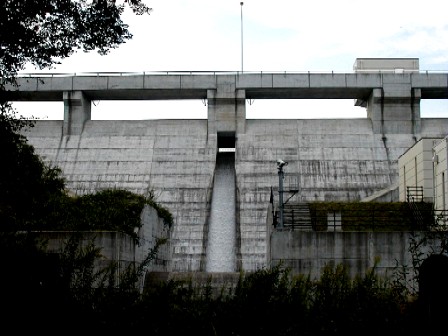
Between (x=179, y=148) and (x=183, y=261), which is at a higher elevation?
(x=179, y=148)

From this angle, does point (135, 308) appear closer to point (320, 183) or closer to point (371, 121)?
point (320, 183)

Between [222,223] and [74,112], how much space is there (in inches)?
569

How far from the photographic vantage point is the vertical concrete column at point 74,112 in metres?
48.5

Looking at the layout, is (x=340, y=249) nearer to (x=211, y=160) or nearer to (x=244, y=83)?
(x=211, y=160)

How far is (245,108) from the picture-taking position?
48250 mm

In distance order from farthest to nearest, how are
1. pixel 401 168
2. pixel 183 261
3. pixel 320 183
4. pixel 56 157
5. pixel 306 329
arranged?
pixel 56 157
pixel 320 183
pixel 183 261
pixel 401 168
pixel 306 329

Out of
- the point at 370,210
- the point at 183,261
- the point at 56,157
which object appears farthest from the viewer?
the point at 56,157

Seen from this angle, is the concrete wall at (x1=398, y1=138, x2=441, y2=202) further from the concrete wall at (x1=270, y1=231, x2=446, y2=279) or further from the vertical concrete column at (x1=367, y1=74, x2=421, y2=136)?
the vertical concrete column at (x1=367, y1=74, x2=421, y2=136)

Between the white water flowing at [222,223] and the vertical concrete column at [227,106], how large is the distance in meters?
2.69

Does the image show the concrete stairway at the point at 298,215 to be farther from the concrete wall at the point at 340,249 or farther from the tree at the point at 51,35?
the tree at the point at 51,35

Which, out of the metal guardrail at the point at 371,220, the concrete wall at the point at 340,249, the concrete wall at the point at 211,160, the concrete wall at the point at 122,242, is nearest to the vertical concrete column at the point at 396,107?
the concrete wall at the point at 211,160

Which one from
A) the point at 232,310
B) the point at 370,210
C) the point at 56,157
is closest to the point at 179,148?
the point at 56,157

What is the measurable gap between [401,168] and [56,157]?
74.5 ft

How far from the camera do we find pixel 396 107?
157 feet
